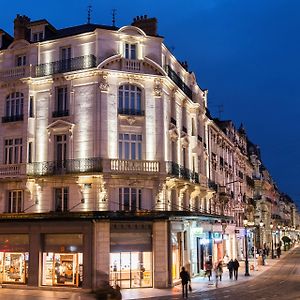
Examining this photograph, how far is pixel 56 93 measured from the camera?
3416 centimetres

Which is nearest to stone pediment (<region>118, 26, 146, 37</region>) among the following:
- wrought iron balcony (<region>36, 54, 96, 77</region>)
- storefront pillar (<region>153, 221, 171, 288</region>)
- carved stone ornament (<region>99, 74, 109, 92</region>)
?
wrought iron balcony (<region>36, 54, 96, 77</region>)

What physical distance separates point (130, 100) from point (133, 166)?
4.69 meters

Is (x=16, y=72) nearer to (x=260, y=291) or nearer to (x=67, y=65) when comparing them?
(x=67, y=65)

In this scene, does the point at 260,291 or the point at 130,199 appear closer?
the point at 260,291

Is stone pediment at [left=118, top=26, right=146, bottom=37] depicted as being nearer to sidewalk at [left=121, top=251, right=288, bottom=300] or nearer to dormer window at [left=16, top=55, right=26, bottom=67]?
dormer window at [left=16, top=55, right=26, bottom=67]

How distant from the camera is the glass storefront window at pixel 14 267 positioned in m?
32.8

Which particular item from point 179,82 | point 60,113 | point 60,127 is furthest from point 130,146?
point 179,82

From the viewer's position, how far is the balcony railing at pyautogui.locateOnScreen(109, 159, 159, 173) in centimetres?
3150

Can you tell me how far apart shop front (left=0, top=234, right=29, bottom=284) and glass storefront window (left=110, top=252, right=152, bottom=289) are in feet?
19.8

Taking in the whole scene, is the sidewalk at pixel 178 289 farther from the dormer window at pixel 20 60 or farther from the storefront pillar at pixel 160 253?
the dormer window at pixel 20 60

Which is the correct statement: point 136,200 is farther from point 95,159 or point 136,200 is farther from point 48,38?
point 48,38

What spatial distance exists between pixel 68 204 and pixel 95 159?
362cm

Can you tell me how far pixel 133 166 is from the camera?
31.8 metres

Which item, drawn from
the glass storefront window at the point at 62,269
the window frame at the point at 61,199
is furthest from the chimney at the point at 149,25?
the glass storefront window at the point at 62,269
